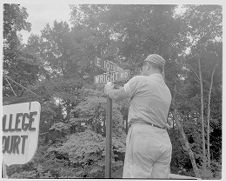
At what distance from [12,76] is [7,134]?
2794 mm

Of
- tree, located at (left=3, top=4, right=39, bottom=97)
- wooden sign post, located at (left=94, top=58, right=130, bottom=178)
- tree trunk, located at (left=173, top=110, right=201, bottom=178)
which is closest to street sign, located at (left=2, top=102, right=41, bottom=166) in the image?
wooden sign post, located at (left=94, top=58, right=130, bottom=178)

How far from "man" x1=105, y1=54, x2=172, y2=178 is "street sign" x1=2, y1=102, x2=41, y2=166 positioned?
733 mm

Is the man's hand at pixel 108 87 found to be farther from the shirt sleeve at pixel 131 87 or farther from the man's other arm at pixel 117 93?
the shirt sleeve at pixel 131 87

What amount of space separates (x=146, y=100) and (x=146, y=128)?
0.63ft

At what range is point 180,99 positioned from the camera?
8742 mm

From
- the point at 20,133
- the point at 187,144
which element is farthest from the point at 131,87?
the point at 187,144

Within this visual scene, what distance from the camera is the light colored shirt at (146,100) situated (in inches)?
92.0

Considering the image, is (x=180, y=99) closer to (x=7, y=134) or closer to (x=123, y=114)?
(x=123, y=114)

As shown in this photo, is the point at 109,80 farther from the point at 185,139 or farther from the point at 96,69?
the point at 185,139

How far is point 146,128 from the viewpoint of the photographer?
7.57ft

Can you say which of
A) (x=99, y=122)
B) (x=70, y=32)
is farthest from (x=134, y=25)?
(x=99, y=122)

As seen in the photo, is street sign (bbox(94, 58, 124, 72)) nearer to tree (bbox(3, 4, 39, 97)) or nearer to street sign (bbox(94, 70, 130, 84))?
street sign (bbox(94, 70, 130, 84))

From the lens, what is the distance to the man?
7.50 ft

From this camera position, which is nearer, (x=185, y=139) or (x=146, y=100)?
(x=146, y=100)
